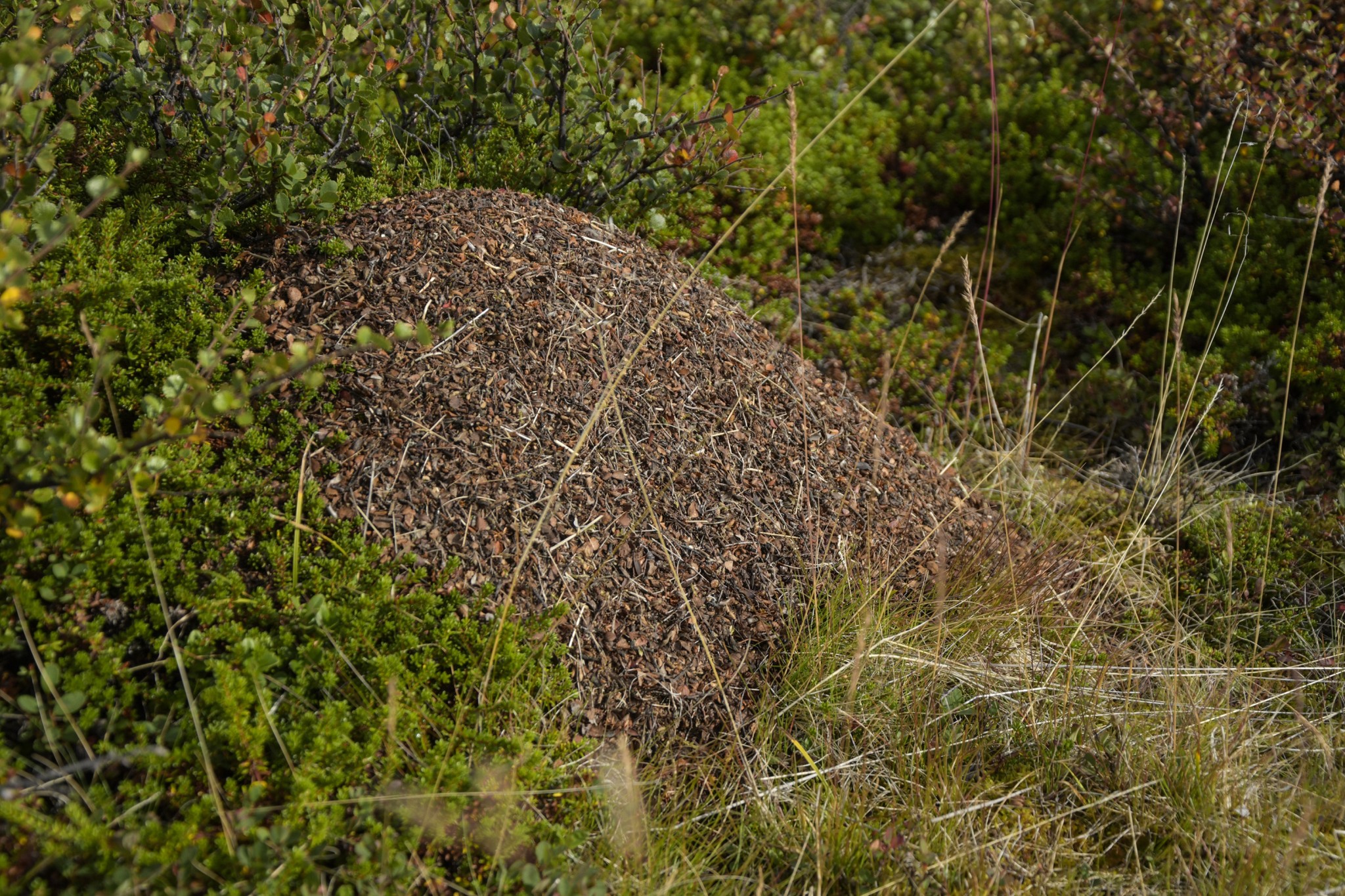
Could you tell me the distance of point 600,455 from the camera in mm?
3002

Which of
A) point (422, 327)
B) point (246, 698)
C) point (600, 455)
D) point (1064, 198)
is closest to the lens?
point (246, 698)

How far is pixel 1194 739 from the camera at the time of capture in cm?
271

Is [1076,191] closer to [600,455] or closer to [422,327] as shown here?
[600,455]

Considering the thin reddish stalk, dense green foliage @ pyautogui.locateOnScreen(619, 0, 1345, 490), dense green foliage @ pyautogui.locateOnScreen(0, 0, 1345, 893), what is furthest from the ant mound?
the thin reddish stalk

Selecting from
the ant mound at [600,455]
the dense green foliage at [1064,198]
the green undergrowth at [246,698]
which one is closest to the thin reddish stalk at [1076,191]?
the dense green foliage at [1064,198]

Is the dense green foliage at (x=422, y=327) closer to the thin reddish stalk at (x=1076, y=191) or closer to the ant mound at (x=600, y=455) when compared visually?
the thin reddish stalk at (x=1076, y=191)

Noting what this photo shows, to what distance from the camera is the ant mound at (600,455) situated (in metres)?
2.74

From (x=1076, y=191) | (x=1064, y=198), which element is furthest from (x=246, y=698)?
(x=1064, y=198)

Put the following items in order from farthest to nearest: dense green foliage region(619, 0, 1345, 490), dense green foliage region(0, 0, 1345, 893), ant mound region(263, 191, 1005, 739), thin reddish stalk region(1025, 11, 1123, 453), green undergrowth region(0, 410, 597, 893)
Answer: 1. thin reddish stalk region(1025, 11, 1123, 453)
2. dense green foliage region(619, 0, 1345, 490)
3. ant mound region(263, 191, 1005, 739)
4. dense green foliage region(0, 0, 1345, 893)
5. green undergrowth region(0, 410, 597, 893)

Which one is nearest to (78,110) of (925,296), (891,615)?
(891,615)

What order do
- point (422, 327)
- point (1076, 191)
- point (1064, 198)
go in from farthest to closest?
1. point (1064, 198)
2. point (1076, 191)
3. point (422, 327)

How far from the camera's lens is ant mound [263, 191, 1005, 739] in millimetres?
2744

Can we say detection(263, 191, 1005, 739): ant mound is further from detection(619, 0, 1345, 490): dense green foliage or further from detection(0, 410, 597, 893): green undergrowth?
detection(619, 0, 1345, 490): dense green foliage

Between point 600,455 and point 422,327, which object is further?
point 600,455
